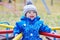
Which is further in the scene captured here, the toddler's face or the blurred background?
the blurred background

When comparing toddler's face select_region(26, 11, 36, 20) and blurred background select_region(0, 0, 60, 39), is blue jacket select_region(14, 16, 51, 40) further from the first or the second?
blurred background select_region(0, 0, 60, 39)

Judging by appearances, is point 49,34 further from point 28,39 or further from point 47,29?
point 28,39

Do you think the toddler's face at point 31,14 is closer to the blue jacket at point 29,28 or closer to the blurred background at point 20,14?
the blue jacket at point 29,28

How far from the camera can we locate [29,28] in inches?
119

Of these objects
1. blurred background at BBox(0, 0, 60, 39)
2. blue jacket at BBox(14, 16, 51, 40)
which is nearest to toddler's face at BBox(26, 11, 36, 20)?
blue jacket at BBox(14, 16, 51, 40)

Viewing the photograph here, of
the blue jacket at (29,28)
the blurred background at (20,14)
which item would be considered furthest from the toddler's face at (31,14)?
the blurred background at (20,14)

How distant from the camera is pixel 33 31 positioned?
9.98 ft

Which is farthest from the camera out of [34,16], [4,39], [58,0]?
[58,0]

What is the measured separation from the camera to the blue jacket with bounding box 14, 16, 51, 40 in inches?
119

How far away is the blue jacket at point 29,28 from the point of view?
3023 millimetres

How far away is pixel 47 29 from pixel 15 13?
315 inches

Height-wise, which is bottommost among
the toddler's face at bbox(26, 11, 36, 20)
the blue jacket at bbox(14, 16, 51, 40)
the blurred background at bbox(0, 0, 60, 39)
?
the blurred background at bbox(0, 0, 60, 39)

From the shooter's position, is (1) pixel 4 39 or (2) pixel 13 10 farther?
(2) pixel 13 10

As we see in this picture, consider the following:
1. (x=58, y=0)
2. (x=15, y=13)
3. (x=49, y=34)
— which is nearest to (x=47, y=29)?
(x=49, y=34)
